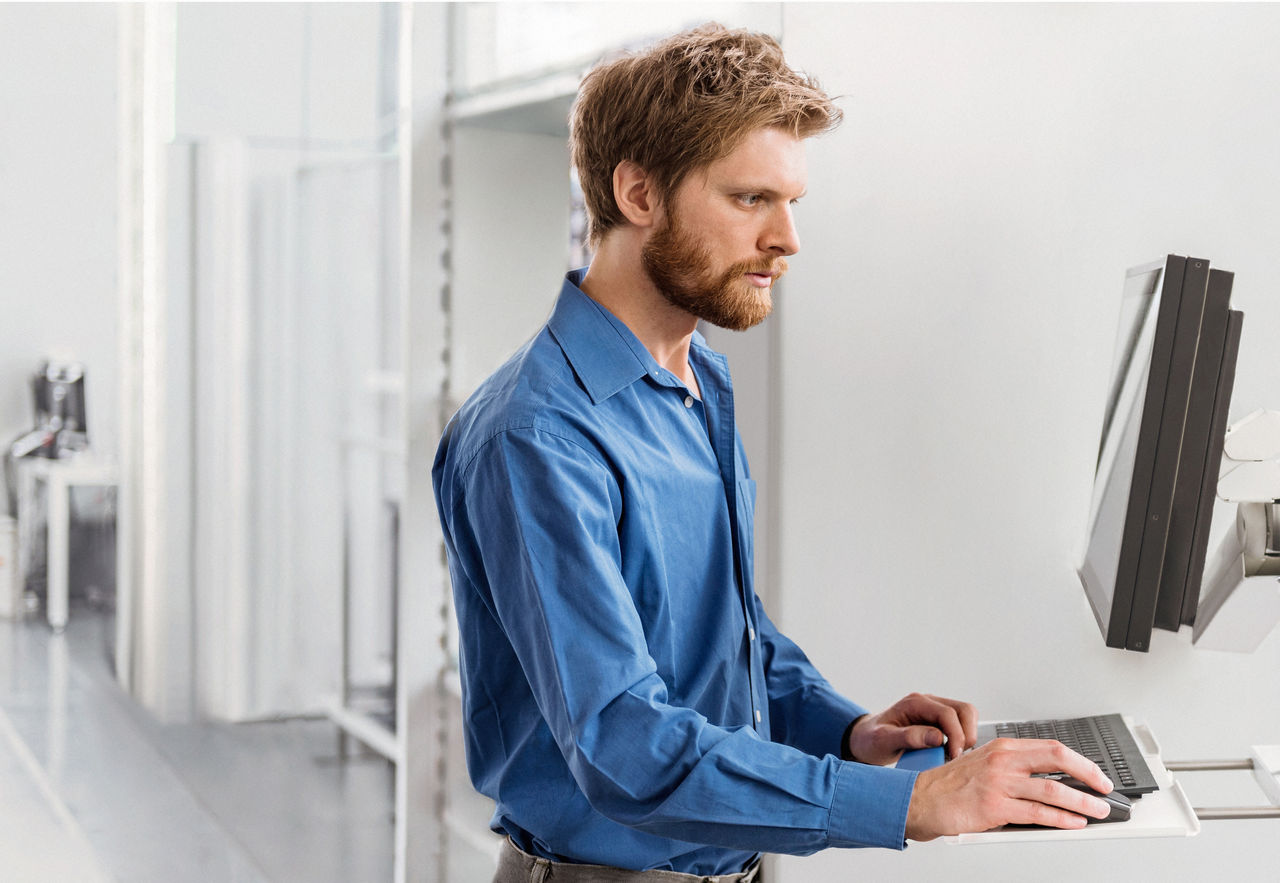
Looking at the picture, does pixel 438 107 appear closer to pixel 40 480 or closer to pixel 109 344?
pixel 109 344

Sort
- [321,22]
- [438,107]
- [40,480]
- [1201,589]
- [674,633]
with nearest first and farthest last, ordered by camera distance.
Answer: [674,633], [1201,589], [40,480], [321,22], [438,107]

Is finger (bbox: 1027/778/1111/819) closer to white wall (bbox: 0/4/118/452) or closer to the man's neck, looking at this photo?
the man's neck

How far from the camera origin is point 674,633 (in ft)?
4.46

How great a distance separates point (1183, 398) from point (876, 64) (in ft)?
2.91

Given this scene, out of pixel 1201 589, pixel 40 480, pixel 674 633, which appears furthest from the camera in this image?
pixel 40 480

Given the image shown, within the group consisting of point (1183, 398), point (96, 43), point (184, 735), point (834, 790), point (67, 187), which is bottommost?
point (184, 735)

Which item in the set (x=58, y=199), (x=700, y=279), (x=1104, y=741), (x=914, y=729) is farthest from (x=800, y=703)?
(x=58, y=199)

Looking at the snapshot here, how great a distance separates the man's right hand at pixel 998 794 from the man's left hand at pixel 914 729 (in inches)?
13.8

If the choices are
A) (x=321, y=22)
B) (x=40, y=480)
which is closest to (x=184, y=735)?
(x=40, y=480)

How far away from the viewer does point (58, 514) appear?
2.09m

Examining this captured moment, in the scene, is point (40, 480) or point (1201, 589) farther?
point (40, 480)

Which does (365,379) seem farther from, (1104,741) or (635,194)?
→ (1104,741)

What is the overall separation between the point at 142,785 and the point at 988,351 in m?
1.72

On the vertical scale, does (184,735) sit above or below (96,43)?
below
